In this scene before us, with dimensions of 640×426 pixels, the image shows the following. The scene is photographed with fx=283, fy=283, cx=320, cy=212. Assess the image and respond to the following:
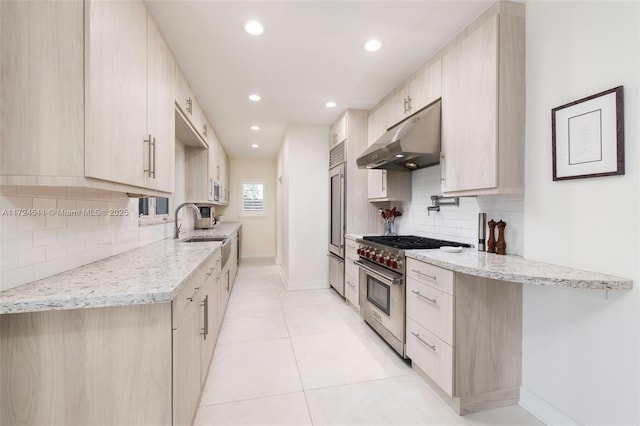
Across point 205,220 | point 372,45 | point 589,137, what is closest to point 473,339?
point 589,137

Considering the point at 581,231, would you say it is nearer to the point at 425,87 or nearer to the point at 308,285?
the point at 425,87

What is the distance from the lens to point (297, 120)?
165 inches

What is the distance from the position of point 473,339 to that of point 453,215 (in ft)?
3.85

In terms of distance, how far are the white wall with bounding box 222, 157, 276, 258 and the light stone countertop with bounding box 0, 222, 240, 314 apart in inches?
223

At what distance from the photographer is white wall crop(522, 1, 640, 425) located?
52.8 inches

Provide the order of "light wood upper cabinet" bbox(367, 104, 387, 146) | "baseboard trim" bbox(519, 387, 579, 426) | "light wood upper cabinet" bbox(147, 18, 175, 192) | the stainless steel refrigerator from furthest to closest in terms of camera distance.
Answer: the stainless steel refrigerator → "light wood upper cabinet" bbox(367, 104, 387, 146) → "light wood upper cabinet" bbox(147, 18, 175, 192) → "baseboard trim" bbox(519, 387, 579, 426)

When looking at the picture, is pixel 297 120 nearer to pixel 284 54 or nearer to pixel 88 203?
pixel 284 54

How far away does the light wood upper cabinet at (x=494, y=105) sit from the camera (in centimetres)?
182

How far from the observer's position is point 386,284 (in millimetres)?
2566

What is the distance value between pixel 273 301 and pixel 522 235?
2.98 meters

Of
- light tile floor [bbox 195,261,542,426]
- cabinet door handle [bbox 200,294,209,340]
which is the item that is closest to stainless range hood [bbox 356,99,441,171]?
light tile floor [bbox 195,261,542,426]

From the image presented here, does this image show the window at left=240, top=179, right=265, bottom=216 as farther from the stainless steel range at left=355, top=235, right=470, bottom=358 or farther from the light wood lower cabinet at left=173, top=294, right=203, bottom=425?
the light wood lower cabinet at left=173, top=294, right=203, bottom=425

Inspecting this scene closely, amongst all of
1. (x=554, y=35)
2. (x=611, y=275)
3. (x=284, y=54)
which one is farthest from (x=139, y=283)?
(x=554, y=35)

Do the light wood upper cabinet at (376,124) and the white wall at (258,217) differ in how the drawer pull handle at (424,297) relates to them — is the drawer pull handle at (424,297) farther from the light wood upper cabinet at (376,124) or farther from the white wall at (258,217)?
the white wall at (258,217)
